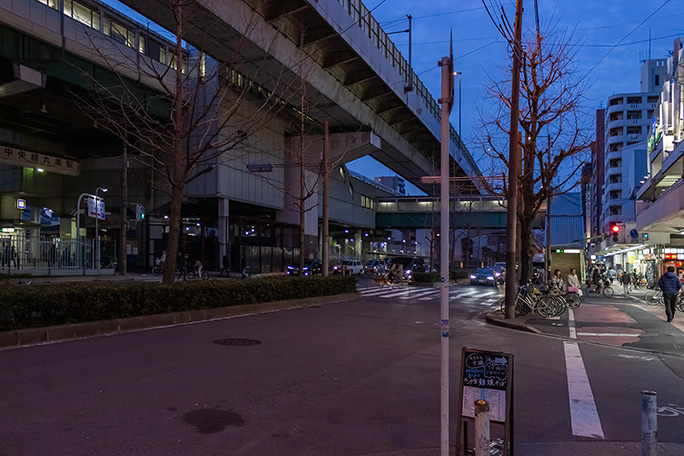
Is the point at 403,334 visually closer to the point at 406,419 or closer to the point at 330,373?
the point at 330,373

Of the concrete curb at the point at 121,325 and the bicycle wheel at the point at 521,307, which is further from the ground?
the concrete curb at the point at 121,325

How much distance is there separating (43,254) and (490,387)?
1020 inches

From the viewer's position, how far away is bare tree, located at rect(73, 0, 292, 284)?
14297mm

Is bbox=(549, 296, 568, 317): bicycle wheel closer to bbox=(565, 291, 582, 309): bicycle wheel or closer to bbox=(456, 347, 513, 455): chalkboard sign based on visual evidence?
bbox=(565, 291, 582, 309): bicycle wheel

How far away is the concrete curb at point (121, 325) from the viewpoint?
945 centimetres

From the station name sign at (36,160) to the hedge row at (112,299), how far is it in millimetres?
22186

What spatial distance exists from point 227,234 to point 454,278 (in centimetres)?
1964

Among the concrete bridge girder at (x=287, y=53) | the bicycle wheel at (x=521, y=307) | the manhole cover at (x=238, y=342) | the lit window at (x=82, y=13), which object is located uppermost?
the lit window at (x=82, y=13)

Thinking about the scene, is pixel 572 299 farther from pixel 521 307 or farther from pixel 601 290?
pixel 601 290

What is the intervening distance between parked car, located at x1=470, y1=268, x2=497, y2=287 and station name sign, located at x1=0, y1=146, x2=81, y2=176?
29603mm

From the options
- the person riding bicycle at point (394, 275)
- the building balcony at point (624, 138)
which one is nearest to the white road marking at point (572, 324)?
the person riding bicycle at point (394, 275)

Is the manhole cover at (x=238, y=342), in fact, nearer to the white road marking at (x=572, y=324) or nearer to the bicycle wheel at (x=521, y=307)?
the white road marking at (x=572, y=324)

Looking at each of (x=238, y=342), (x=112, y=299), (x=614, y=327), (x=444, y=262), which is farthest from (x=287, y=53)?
(x=444, y=262)

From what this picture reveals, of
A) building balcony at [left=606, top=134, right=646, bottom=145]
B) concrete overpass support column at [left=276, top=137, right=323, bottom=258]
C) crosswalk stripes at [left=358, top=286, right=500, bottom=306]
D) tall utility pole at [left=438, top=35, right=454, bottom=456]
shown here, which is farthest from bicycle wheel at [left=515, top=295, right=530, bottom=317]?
building balcony at [left=606, top=134, right=646, bottom=145]
